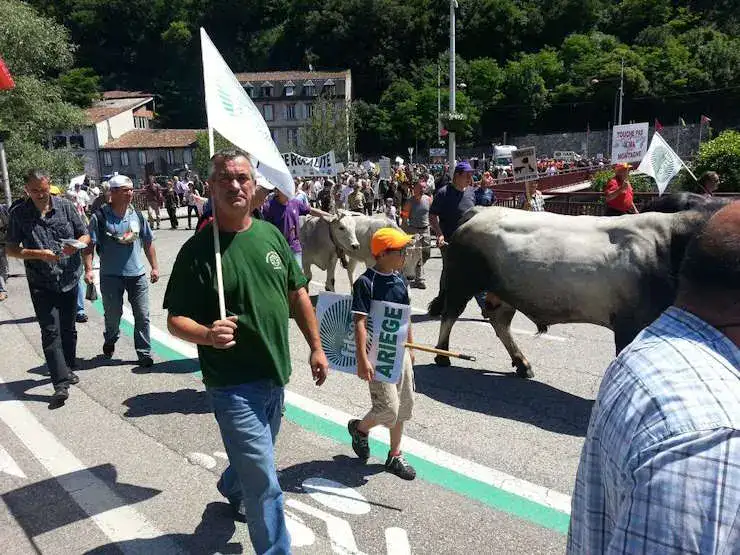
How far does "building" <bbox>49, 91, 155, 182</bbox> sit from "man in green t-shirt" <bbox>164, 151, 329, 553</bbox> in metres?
71.1

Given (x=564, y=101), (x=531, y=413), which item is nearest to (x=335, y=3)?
(x=564, y=101)

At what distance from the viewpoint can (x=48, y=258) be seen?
553 cm

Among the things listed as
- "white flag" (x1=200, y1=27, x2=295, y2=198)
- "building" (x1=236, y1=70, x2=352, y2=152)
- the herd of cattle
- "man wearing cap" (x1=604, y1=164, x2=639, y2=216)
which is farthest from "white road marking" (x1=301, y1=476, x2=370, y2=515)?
"building" (x1=236, y1=70, x2=352, y2=152)

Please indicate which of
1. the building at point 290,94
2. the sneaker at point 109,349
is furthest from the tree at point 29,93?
the building at point 290,94

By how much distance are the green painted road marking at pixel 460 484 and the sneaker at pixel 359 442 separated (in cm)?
17

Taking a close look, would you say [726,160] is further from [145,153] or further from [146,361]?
[145,153]

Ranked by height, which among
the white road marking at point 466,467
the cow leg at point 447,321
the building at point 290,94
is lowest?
the white road marking at point 466,467

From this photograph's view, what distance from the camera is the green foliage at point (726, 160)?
1734 cm

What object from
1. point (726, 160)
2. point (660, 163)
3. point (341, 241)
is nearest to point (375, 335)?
point (341, 241)

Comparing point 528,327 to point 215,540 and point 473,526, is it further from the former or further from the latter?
point 215,540

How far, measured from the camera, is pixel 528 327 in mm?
8008

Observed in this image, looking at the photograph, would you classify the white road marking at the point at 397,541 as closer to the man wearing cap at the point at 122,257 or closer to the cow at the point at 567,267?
the cow at the point at 567,267

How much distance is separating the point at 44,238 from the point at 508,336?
4.53 m

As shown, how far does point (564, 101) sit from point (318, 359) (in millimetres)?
77072
